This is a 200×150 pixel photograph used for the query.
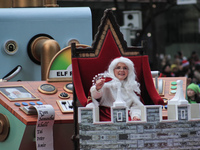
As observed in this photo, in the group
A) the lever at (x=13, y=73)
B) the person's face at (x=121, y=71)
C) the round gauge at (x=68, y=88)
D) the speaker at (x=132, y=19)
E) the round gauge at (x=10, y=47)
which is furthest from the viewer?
the speaker at (x=132, y=19)

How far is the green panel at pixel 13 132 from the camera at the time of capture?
29.4 feet

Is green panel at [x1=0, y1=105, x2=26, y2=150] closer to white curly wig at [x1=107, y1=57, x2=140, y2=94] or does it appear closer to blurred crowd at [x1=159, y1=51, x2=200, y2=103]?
white curly wig at [x1=107, y1=57, x2=140, y2=94]

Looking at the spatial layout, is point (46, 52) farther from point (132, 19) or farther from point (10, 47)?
point (132, 19)

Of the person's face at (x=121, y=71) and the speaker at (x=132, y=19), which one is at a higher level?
the speaker at (x=132, y=19)

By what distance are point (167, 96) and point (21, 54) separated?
312cm

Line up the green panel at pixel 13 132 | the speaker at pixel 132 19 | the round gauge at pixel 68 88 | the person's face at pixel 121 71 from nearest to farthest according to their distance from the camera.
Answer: the person's face at pixel 121 71
the green panel at pixel 13 132
the round gauge at pixel 68 88
the speaker at pixel 132 19

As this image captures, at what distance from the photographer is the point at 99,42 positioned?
893 cm

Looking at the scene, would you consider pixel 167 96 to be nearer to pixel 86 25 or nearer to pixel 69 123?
pixel 69 123

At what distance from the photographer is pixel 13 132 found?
913 centimetres

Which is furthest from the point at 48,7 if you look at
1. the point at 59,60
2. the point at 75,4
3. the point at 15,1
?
the point at 75,4

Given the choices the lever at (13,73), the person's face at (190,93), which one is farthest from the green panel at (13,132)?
the person's face at (190,93)

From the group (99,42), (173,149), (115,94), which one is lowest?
(173,149)

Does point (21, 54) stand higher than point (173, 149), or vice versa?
point (21, 54)

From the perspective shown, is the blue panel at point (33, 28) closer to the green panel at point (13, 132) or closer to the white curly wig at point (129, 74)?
the green panel at point (13, 132)
